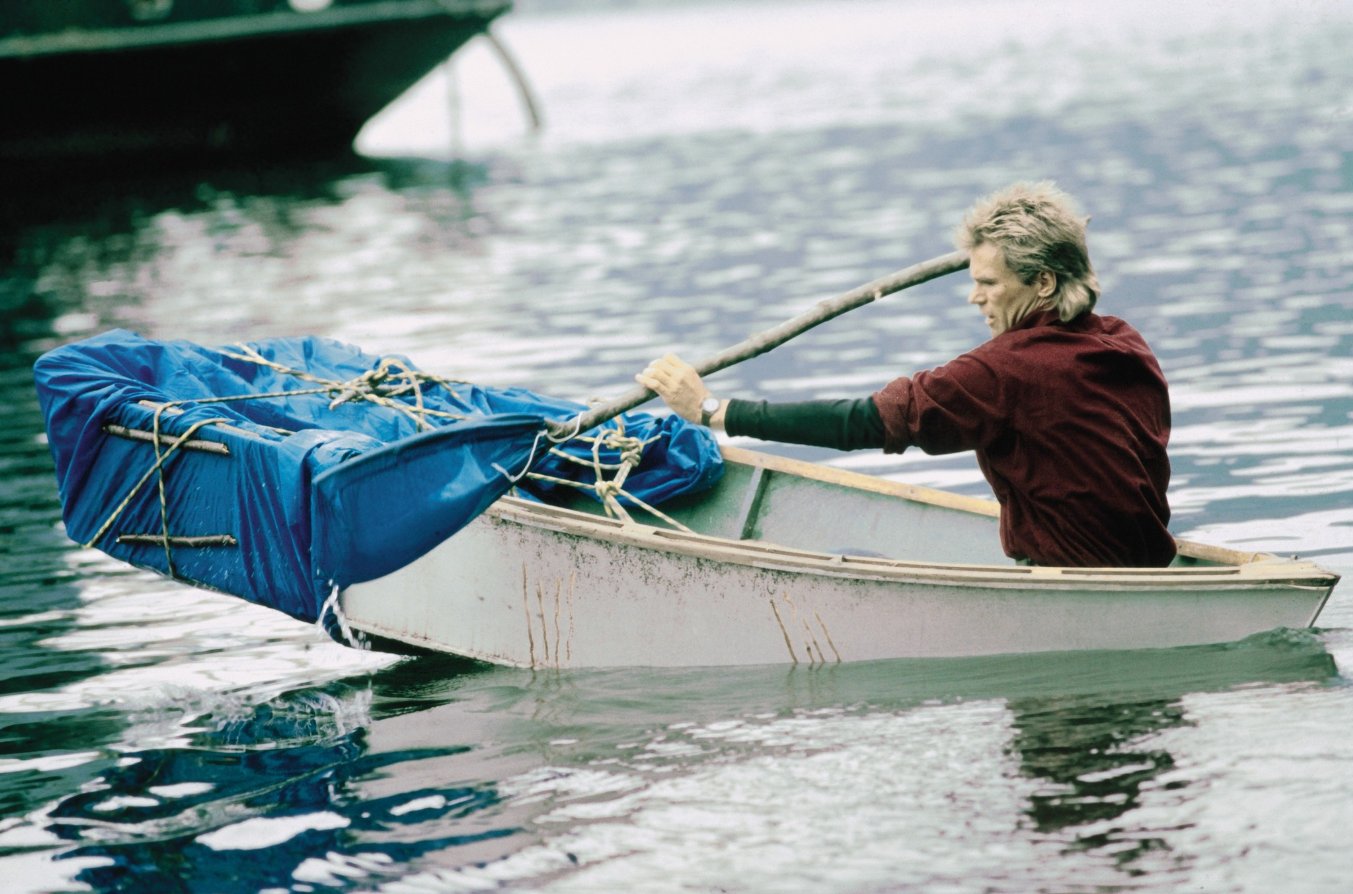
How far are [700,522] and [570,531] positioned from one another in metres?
1.44

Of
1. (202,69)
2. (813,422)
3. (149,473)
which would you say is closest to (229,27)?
(202,69)

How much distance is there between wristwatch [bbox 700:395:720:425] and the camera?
6.04 m

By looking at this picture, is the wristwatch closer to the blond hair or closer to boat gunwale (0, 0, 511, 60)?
the blond hair

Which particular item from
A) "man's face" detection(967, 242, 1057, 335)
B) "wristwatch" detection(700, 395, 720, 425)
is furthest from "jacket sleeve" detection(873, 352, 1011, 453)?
"wristwatch" detection(700, 395, 720, 425)

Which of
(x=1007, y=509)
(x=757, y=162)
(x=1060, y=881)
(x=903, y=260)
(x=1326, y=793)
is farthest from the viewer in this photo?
(x=757, y=162)

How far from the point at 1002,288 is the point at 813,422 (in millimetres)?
769

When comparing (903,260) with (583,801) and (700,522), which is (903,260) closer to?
(700,522)

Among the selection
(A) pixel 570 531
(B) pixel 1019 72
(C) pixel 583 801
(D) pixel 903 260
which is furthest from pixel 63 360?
(B) pixel 1019 72

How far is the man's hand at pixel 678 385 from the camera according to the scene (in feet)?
19.9

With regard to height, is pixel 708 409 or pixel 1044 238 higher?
pixel 1044 238

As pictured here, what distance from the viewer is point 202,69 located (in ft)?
96.8

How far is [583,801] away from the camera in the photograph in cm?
562

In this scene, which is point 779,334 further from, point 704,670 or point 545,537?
point 704,670

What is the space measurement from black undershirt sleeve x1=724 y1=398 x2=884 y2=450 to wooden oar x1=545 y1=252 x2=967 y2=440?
0.49 meters
